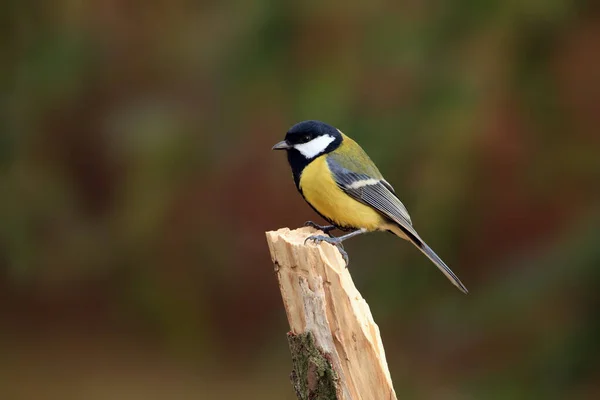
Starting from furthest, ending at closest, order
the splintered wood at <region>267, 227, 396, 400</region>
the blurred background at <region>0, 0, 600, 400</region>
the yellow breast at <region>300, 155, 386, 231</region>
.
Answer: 1. the blurred background at <region>0, 0, 600, 400</region>
2. the yellow breast at <region>300, 155, 386, 231</region>
3. the splintered wood at <region>267, 227, 396, 400</region>

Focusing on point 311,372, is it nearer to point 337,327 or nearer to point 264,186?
point 337,327

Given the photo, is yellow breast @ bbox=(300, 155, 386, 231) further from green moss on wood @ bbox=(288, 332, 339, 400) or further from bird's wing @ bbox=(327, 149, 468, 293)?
green moss on wood @ bbox=(288, 332, 339, 400)

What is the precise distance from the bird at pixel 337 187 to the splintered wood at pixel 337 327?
585mm

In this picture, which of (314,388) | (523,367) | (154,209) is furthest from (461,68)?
(314,388)

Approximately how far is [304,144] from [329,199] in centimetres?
22

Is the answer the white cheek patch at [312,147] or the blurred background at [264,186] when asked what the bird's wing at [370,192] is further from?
the blurred background at [264,186]

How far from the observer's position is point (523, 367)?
13.9 ft

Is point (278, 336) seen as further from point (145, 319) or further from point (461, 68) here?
point (461, 68)

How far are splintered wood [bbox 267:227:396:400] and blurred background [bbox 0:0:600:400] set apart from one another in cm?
204

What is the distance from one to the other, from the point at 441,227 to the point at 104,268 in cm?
230

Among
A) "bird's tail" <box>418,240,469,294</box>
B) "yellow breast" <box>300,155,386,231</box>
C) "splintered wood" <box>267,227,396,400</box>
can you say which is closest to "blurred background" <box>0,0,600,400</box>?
"bird's tail" <box>418,240,469,294</box>

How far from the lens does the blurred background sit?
4.23 m

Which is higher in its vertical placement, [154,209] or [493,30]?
[493,30]

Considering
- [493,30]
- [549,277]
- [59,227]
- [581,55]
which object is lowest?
[549,277]
